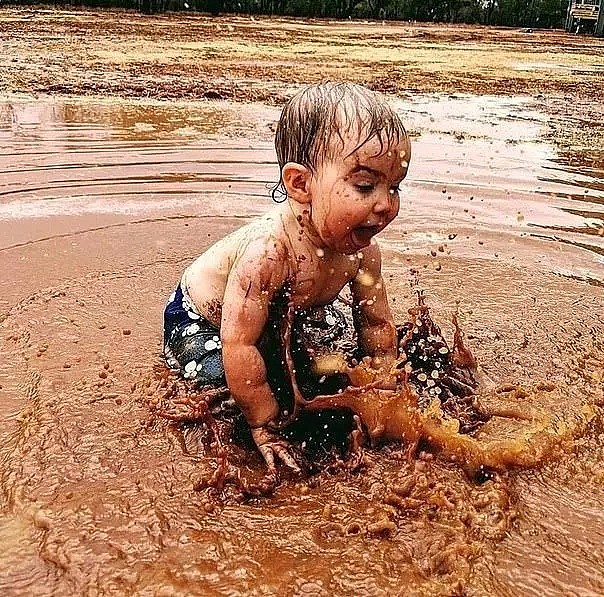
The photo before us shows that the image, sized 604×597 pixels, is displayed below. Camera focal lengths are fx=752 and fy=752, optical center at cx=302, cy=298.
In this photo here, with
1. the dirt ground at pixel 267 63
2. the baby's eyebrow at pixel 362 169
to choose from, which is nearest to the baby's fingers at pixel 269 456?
the baby's eyebrow at pixel 362 169

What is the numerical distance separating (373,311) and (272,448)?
683mm

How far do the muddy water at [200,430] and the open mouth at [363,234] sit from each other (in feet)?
2.21

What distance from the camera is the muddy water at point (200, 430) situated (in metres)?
1.89

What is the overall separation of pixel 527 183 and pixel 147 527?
4724 mm

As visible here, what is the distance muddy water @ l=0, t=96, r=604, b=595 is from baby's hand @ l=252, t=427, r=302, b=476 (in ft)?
0.20

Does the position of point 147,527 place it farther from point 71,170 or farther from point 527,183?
point 527,183

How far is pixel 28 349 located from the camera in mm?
3051

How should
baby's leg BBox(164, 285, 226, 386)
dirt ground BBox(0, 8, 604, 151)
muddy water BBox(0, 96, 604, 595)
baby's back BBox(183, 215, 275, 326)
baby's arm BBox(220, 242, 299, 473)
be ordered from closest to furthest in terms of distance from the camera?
muddy water BBox(0, 96, 604, 595) → baby's arm BBox(220, 242, 299, 473) → baby's back BBox(183, 215, 275, 326) → baby's leg BBox(164, 285, 226, 386) → dirt ground BBox(0, 8, 604, 151)

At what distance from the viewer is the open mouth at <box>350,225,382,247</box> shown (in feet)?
7.40

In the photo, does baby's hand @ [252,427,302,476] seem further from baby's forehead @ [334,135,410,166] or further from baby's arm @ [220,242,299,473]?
baby's forehead @ [334,135,410,166]

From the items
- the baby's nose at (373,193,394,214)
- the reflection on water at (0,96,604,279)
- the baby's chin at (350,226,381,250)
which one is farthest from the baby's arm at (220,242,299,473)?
the reflection on water at (0,96,604,279)

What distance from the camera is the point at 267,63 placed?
44.1ft

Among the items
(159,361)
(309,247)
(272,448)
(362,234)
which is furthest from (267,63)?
(272,448)

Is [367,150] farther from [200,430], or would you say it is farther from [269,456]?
[200,430]
